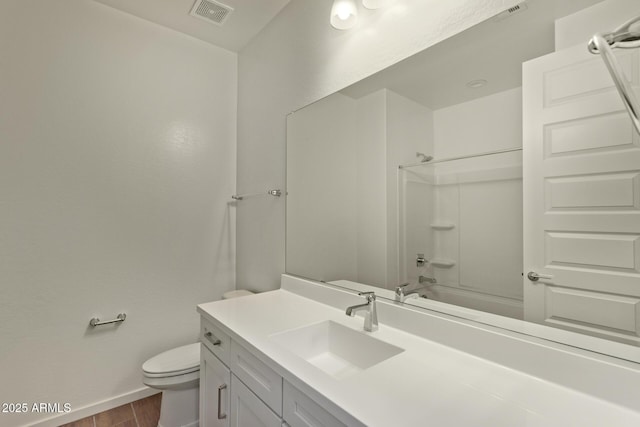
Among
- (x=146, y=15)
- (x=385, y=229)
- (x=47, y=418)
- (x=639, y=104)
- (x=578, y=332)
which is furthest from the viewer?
(x=146, y=15)

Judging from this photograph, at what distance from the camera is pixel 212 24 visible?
6.95 feet

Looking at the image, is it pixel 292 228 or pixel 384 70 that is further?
pixel 292 228

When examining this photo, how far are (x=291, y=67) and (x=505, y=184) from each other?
149 cm

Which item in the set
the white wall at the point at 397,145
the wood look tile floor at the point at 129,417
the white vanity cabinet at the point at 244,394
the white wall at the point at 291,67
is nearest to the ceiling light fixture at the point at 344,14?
the white wall at the point at 291,67

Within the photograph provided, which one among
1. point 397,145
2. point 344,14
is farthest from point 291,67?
point 397,145

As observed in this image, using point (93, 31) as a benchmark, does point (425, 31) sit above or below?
below

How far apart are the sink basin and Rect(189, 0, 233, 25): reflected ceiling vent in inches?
80.1

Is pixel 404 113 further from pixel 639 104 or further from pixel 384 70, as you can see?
pixel 639 104

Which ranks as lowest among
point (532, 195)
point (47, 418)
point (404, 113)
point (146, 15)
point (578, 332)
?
point (47, 418)

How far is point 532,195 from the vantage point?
88cm

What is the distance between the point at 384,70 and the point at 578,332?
3.80 ft

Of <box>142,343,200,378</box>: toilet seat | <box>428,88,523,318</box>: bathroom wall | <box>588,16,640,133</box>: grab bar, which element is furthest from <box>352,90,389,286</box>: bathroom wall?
<box>142,343,200,378</box>: toilet seat

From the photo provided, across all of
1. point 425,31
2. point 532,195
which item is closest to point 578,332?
point 532,195

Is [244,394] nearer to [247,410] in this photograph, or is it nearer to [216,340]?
[247,410]
